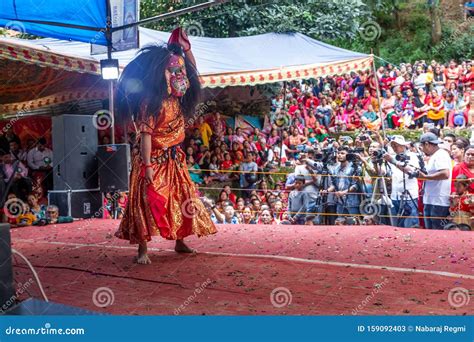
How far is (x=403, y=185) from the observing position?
27.4ft

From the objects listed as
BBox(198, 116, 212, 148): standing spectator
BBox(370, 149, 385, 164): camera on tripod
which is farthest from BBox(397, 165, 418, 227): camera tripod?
BBox(198, 116, 212, 148): standing spectator

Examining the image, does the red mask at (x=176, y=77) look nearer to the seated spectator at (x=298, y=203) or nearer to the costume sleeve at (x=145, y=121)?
the costume sleeve at (x=145, y=121)

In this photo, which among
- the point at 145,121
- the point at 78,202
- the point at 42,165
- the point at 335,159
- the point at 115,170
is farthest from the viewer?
the point at 42,165

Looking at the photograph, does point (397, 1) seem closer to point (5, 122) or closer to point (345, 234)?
point (5, 122)

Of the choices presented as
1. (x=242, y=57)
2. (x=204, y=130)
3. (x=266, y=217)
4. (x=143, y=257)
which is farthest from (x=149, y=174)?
(x=204, y=130)

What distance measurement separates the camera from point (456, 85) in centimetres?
1533

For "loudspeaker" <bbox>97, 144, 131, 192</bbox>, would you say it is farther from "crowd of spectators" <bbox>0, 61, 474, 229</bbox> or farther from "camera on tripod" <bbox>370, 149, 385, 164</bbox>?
"camera on tripod" <bbox>370, 149, 385, 164</bbox>

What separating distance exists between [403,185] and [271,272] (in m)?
3.65

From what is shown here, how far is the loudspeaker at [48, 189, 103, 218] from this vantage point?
32.5 ft

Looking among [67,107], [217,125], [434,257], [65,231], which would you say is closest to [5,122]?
[67,107]

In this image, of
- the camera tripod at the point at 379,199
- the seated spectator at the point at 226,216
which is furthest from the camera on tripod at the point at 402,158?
the seated spectator at the point at 226,216

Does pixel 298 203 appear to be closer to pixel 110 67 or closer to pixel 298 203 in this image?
pixel 298 203

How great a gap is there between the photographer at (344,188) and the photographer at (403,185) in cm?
55

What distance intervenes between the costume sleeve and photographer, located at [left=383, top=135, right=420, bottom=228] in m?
3.72
